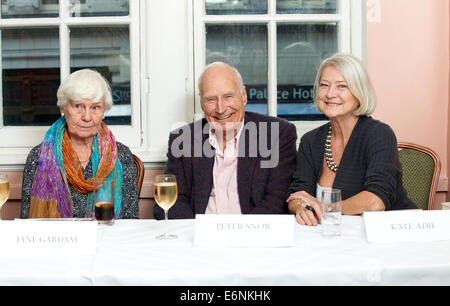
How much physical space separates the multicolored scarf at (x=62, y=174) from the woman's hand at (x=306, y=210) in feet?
2.35

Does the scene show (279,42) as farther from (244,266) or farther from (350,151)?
(244,266)

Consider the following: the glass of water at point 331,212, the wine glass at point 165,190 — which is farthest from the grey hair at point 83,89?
the glass of water at point 331,212

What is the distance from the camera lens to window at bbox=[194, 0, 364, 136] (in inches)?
101

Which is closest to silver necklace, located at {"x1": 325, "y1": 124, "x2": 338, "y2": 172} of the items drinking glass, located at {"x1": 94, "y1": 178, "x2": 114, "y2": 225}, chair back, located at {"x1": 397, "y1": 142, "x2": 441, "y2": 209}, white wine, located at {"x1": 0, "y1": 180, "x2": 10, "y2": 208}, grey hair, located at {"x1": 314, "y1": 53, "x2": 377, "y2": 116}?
grey hair, located at {"x1": 314, "y1": 53, "x2": 377, "y2": 116}

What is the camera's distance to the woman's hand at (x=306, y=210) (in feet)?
5.00

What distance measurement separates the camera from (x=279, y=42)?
8.61 feet

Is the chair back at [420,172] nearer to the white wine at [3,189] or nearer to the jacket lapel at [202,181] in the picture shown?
the jacket lapel at [202,181]

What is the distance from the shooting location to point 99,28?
102 inches

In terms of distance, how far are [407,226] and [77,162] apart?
4.43 ft

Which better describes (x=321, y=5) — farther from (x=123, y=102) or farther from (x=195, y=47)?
(x=123, y=102)

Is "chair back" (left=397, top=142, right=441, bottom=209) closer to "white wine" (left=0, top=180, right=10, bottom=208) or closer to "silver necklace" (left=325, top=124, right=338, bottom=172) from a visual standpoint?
"silver necklace" (left=325, top=124, right=338, bottom=172)

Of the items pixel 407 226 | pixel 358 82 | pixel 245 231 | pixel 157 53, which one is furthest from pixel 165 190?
pixel 157 53

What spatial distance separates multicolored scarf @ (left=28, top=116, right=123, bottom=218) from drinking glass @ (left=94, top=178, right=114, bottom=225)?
1.56 feet

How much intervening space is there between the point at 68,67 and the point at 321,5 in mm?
1347
